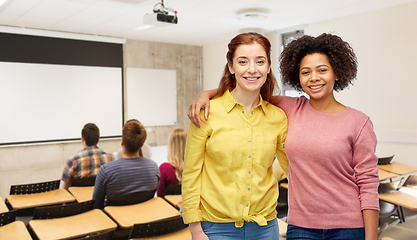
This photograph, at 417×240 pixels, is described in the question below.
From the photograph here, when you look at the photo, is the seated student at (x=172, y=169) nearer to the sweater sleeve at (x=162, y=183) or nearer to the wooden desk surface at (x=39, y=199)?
the sweater sleeve at (x=162, y=183)

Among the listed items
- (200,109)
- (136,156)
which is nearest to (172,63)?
(136,156)

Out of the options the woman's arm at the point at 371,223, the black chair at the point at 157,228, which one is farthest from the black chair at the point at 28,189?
the woman's arm at the point at 371,223

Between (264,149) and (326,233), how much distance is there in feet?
1.45

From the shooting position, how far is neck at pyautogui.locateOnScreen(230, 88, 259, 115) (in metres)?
1.45

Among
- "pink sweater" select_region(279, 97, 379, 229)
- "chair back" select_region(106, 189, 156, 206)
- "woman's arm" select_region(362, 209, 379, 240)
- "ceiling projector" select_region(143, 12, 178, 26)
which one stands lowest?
"chair back" select_region(106, 189, 156, 206)

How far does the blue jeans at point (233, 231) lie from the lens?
139cm

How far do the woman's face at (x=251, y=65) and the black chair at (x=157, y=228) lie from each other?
1.25 metres

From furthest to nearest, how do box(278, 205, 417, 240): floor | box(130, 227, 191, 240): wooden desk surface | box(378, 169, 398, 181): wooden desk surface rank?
box(378, 169, 398, 181): wooden desk surface → box(278, 205, 417, 240): floor → box(130, 227, 191, 240): wooden desk surface

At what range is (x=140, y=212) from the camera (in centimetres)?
262

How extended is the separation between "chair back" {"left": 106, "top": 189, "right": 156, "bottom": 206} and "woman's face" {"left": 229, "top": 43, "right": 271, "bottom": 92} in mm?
1777

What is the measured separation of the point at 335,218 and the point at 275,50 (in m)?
5.85

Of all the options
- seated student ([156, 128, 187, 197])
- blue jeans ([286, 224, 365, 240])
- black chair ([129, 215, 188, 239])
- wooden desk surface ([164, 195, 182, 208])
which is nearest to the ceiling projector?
seated student ([156, 128, 187, 197])

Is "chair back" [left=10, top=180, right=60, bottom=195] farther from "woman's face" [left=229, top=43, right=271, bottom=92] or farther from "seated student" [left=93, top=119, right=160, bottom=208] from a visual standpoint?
"woman's face" [left=229, top=43, right=271, bottom=92]

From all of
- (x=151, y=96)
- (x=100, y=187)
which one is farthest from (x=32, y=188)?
(x=151, y=96)
